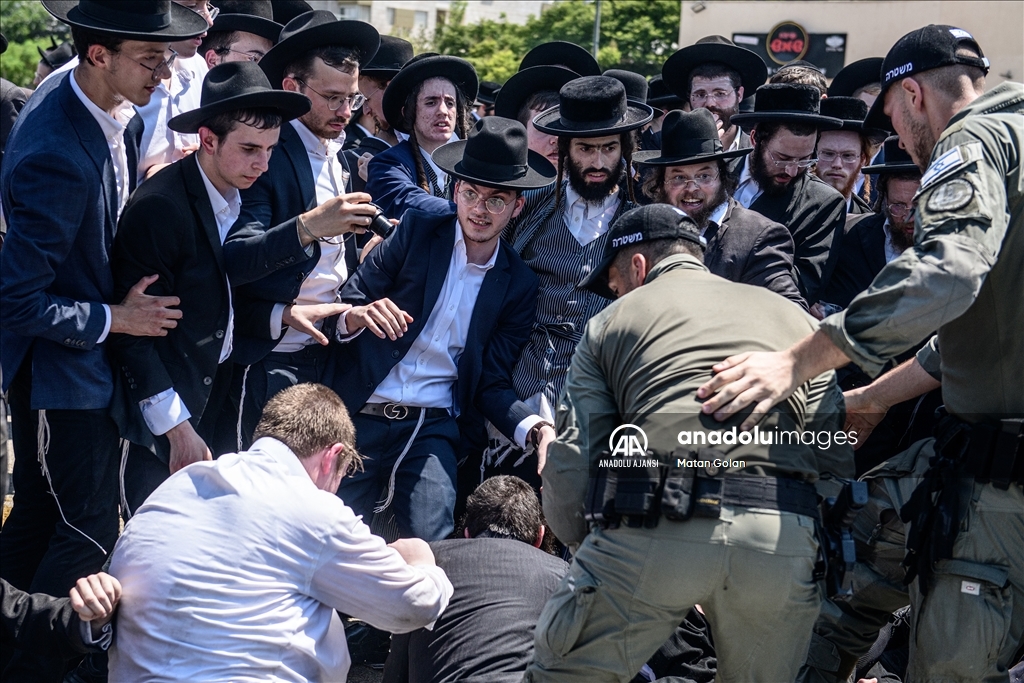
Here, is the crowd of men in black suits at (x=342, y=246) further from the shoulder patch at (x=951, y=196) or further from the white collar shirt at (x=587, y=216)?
the shoulder patch at (x=951, y=196)

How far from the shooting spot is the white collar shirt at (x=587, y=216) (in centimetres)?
527

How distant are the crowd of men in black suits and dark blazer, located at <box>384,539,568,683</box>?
2 centimetres

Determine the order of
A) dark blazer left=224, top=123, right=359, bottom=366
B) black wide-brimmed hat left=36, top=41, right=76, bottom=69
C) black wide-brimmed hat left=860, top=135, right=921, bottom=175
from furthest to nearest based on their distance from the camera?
1. black wide-brimmed hat left=36, top=41, right=76, bottom=69
2. black wide-brimmed hat left=860, top=135, right=921, bottom=175
3. dark blazer left=224, top=123, right=359, bottom=366

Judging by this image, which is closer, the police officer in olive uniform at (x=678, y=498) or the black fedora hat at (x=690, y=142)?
the police officer in olive uniform at (x=678, y=498)

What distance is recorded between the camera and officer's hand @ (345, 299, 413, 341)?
491cm

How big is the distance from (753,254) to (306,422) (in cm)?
216

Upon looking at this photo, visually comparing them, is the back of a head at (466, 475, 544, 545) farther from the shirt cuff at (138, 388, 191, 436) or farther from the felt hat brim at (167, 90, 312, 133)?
the felt hat brim at (167, 90, 312, 133)

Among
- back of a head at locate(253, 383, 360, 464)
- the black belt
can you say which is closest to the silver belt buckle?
the black belt

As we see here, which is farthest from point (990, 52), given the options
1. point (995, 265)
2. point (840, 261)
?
point (995, 265)

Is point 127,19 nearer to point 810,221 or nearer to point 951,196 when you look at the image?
point 951,196

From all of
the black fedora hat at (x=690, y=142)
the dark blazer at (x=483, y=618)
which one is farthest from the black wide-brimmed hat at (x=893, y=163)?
the dark blazer at (x=483, y=618)

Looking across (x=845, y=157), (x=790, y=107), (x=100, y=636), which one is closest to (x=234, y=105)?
(x=100, y=636)

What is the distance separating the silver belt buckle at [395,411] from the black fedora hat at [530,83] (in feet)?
7.23

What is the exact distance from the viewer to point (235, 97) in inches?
169
